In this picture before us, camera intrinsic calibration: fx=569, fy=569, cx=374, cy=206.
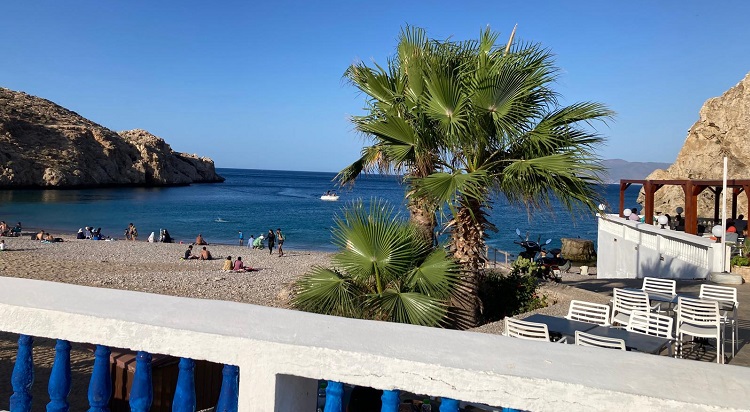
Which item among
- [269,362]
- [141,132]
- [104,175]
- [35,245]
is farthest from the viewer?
[141,132]

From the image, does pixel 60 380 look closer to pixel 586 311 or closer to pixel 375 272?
pixel 375 272

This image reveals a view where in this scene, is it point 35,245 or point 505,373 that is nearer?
point 505,373

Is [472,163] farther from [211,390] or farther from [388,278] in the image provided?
[211,390]

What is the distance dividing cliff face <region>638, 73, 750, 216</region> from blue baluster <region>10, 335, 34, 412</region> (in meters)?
46.7

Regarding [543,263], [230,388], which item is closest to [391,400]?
[230,388]

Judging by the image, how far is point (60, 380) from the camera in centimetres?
215

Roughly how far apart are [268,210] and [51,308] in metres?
70.4

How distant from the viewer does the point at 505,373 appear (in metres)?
1.56

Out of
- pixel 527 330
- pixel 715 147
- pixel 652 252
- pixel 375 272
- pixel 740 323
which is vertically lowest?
pixel 740 323

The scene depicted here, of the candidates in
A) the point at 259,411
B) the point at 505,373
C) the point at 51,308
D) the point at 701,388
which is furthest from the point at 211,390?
the point at 701,388

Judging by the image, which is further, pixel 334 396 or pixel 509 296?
pixel 509 296

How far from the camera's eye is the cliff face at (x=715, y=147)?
42.3 meters

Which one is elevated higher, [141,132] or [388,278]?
[141,132]

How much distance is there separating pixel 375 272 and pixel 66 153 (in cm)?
9516
